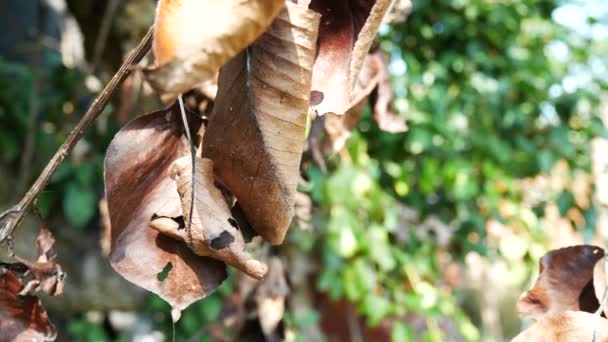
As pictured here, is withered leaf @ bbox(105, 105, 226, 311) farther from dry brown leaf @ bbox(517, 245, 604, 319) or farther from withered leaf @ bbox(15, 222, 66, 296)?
dry brown leaf @ bbox(517, 245, 604, 319)

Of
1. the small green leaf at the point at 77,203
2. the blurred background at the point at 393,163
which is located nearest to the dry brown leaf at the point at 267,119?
the blurred background at the point at 393,163

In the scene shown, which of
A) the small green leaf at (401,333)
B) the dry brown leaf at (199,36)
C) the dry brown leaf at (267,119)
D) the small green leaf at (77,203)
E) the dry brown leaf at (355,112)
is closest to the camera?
the dry brown leaf at (199,36)

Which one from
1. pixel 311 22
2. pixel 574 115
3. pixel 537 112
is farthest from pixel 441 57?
pixel 311 22

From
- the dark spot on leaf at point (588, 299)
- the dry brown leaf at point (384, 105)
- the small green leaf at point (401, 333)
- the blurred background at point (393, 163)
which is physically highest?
the dry brown leaf at point (384, 105)

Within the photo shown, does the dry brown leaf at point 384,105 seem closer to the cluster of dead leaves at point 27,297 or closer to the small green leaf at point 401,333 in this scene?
the cluster of dead leaves at point 27,297

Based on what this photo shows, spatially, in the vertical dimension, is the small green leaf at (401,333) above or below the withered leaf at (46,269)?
below

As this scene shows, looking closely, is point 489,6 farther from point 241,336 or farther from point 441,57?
point 241,336

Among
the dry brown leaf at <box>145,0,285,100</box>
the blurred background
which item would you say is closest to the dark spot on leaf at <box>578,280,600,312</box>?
the dry brown leaf at <box>145,0,285,100</box>
